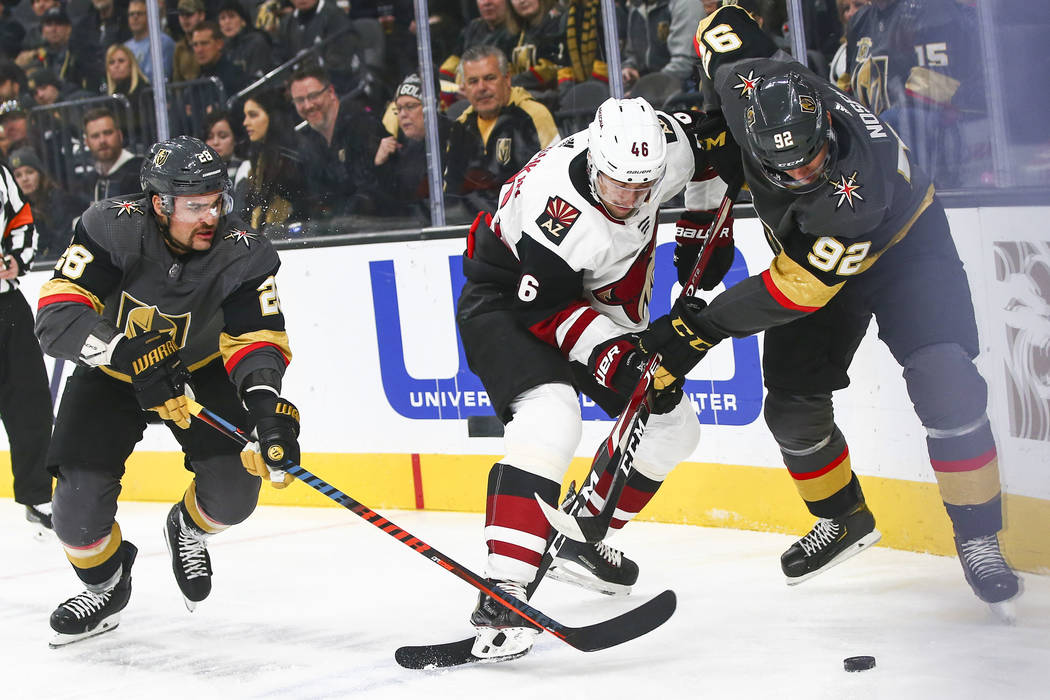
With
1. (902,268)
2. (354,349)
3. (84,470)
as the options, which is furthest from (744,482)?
(84,470)

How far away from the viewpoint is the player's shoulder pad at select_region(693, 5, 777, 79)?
305 centimetres

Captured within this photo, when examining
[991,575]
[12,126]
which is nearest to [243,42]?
[12,126]

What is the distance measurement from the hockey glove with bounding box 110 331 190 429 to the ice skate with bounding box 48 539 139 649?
591 mm

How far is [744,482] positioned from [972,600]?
110 centimetres

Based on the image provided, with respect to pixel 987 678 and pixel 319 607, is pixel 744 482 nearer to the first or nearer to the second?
pixel 319 607

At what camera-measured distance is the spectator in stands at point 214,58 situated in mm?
5371

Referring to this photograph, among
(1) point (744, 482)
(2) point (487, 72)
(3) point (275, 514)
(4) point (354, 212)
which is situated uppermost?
(2) point (487, 72)

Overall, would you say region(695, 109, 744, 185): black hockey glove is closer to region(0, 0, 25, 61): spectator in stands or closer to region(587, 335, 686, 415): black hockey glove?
region(587, 335, 686, 415): black hockey glove

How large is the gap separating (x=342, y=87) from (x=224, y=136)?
58cm

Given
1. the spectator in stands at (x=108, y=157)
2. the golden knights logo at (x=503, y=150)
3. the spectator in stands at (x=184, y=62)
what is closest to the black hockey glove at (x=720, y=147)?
the golden knights logo at (x=503, y=150)

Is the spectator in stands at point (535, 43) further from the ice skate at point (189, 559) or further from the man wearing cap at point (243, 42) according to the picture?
the ice skate at point (189, 559)

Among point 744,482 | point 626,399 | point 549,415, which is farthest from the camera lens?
point 744,482

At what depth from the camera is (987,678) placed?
7.75 ft

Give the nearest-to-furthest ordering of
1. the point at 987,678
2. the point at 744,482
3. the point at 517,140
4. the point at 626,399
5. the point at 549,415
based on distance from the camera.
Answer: the point at 987,678
the point at 549,415
the point at 626,399
the point at 744,482
the point at 517,140
